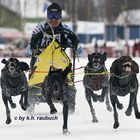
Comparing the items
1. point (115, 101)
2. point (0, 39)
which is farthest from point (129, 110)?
point (0, 39)

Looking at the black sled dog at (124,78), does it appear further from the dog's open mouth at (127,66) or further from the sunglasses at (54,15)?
the sunglasses at (54,15)

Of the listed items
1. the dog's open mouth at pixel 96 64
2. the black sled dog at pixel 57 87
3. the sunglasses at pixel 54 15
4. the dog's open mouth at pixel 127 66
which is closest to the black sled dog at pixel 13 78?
the black sled dog at pixel 57 87

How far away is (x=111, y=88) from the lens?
7.31m

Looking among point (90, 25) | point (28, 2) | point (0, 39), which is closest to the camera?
point (90, 25)

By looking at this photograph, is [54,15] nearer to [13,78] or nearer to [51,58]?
[51,58]

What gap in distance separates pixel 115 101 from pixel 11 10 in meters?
57.5

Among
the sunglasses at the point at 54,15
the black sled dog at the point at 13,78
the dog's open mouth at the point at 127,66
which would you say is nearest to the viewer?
the dog's open mouth at the point at 127,66

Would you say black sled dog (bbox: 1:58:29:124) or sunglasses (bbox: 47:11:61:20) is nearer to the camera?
black sled dog (bbox: 1:58:29:124)

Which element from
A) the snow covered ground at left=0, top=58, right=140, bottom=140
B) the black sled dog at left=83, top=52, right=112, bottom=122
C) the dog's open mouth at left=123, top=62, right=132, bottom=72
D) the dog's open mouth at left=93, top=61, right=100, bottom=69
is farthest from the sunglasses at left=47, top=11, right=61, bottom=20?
the snow covered ground at left=0, top=58, right=140, bottom=140

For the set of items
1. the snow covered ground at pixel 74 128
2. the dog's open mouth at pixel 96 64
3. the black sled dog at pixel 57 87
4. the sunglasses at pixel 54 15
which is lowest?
the snow covered ground at pixel 74 128

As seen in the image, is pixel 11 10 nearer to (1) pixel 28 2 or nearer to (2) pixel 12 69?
(1) pixel 28 2

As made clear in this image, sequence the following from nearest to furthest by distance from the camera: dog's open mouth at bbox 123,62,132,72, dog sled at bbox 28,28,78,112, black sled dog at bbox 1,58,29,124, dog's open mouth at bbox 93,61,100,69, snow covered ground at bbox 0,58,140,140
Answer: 1. snow covered ground at bbox 0,58,140,140
2. dog's open mouth at bbox 123,62,132,72
3. black sled dog at bbox 1,58,29,124
4. dog sled at bbox 28,28,78,112
5. dog's open mouth at bbox 93,61,100,69

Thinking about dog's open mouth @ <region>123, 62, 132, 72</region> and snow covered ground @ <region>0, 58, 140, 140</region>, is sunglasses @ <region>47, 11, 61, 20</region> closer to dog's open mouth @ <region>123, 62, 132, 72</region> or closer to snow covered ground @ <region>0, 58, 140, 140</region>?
dog's open mouth @ <region>123, 62, 132, 72</region>

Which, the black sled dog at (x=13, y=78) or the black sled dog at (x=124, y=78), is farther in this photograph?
the black sled dog at (x=13, y=78)
